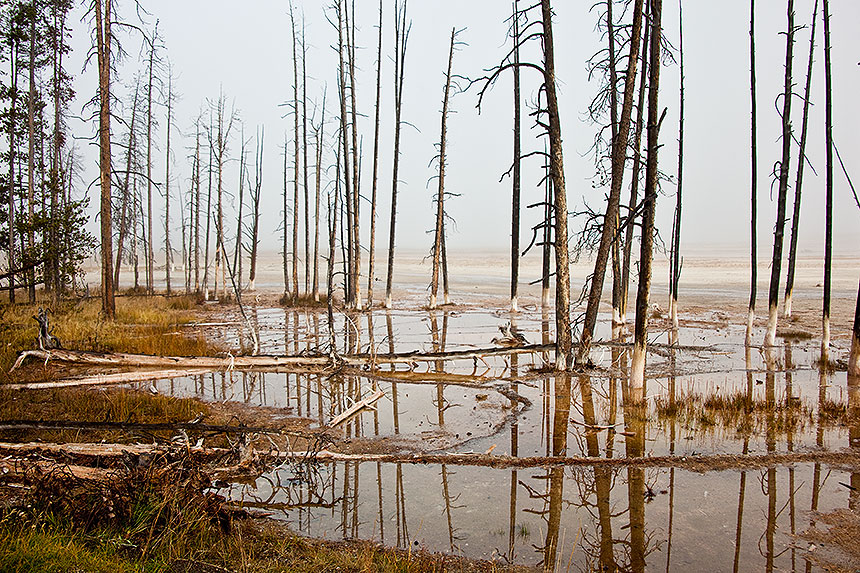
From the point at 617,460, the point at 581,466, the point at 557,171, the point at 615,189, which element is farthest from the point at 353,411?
the point at 615,189

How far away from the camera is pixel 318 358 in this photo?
11.0 meters

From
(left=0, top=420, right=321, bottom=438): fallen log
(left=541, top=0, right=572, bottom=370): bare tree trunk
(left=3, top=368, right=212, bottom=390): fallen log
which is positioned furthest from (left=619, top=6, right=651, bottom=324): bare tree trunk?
(left=3, top=368, right=212, bottom=390): fallen log

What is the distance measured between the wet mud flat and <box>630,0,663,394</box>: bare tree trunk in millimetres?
532

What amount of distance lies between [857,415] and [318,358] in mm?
9344

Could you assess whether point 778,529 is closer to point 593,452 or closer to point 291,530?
point 593,452

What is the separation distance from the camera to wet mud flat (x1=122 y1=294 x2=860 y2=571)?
4.71m

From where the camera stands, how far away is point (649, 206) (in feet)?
31.8

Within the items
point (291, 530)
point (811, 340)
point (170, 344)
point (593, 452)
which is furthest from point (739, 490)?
point (811, 340)

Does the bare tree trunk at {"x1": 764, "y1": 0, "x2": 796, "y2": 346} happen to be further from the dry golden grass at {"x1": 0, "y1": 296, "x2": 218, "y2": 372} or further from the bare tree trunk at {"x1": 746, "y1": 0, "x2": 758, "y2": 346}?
the dry golden grass at {"x1": 0, "y1": 296, "x2": 218, "y2": 372}

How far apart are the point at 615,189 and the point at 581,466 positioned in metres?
6.11

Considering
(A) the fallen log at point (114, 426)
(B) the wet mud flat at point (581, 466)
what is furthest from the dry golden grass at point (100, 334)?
(A) the fallen log at point (114, 426)

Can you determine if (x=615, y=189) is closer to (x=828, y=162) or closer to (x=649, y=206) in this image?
(x=649, y=206)

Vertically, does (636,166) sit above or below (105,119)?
below

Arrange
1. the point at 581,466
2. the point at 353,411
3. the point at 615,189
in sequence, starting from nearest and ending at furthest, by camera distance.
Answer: the point at 581,466
the point at 353,411
the point at 615,189
